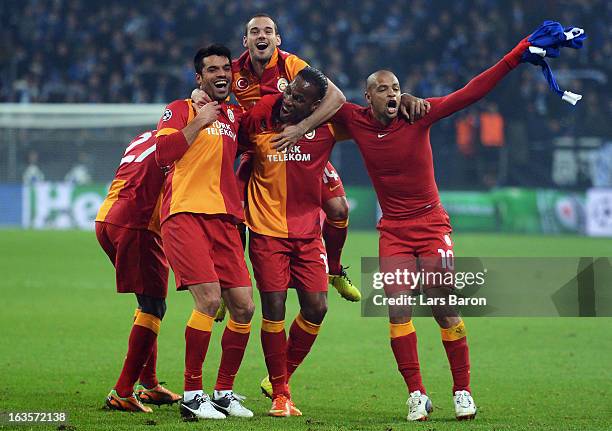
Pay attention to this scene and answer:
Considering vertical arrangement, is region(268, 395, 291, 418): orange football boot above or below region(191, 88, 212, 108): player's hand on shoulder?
below

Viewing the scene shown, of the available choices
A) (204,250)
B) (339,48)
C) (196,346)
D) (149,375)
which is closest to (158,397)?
(149,375)

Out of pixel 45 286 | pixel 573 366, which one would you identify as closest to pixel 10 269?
pixel 45 286

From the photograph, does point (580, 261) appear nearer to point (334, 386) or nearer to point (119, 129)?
point (334, 386)

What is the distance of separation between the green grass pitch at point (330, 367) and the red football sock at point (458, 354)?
25 cm

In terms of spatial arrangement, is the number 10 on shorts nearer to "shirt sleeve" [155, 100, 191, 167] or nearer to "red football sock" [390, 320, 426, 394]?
"red football sock" [390, 320, 426, 394]

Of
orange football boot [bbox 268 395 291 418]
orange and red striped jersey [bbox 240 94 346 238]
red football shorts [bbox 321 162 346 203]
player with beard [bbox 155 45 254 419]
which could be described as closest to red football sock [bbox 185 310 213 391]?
player with beard [bbox 155 45 254 419]

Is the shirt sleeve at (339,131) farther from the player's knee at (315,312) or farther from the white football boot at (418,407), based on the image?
the white football boot at (418,407)

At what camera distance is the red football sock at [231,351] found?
655 cm

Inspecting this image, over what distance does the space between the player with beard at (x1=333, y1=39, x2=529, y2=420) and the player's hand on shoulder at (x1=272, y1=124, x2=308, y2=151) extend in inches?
15.1

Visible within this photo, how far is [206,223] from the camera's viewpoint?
6.43m

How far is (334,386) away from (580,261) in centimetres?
639

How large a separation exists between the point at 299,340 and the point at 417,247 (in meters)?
1.12

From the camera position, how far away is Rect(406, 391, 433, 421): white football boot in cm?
626

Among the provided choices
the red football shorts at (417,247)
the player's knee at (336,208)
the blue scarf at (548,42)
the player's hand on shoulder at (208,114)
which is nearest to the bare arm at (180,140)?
the player's hand on shoulder at (208,114)
